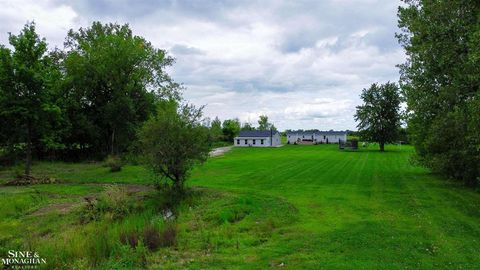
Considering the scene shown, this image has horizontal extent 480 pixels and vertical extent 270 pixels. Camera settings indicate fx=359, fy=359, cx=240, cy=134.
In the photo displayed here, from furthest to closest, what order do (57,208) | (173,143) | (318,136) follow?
(318,136) < (173,143) < (57,208)

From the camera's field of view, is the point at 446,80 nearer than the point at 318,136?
Yes

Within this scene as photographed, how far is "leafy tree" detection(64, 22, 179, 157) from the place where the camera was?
125 feet

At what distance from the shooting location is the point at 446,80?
53.6 feet

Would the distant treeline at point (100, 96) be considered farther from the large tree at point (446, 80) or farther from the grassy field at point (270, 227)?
the large tree at point (446, 80)

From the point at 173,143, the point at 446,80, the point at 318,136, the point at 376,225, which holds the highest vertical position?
the point at 446,80

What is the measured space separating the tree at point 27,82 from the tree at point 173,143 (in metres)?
10.9

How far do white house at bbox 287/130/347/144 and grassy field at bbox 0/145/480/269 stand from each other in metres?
83.7

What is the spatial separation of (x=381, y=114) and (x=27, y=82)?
2097 inches

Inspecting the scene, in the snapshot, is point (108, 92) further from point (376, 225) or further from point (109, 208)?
point (376, 225)

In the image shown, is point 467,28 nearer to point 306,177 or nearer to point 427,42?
point 427,42

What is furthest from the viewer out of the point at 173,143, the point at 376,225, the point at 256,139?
the point at 256,139

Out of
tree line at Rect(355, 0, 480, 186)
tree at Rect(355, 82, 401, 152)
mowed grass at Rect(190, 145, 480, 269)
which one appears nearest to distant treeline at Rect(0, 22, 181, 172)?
mowed grass at Rect(190, 145, 480, 269)

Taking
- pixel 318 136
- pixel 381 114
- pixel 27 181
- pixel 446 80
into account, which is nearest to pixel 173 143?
pixel 27 181

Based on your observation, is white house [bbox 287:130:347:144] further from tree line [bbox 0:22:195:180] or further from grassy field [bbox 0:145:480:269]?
grassy field [bbox 0:145:480:269]
